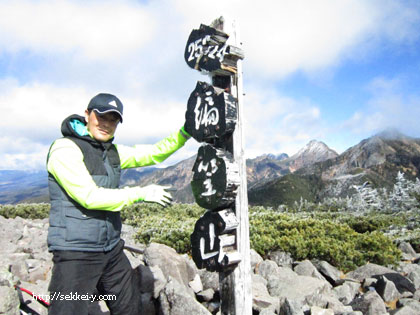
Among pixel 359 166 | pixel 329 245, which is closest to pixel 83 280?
pixel 329 245

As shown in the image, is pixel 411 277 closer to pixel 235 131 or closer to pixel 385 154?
pixel 235 131

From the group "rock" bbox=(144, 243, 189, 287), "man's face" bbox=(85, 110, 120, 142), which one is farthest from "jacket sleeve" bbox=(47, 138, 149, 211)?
"rock" bbox=(144, 243, 189, 287)

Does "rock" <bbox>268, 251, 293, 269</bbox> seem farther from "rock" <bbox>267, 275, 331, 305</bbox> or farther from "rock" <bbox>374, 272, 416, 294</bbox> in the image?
"rock" <bbox>374, 272, 416, 294</bbox>

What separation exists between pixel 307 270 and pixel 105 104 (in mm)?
5547

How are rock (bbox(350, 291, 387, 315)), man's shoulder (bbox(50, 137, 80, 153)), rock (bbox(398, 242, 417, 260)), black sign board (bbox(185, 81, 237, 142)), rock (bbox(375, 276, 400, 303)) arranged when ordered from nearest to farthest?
man's shoulder (bbox(50, 137, 80, 153))
black sign board (bbox(185, 81, 237, 142))
rock (bbox(350, 291, 387, 315))
rock (bbox(375, 276, 400, 303))
rock (bbox(398, 242, 417, 260))

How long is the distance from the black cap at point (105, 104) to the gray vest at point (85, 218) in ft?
1.23

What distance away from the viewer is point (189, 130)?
3.96 m

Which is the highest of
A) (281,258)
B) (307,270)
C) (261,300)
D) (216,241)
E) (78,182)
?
(78,182)

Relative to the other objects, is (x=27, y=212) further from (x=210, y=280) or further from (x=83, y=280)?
(x=83, y=280)

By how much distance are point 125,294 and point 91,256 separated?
0.83 meters

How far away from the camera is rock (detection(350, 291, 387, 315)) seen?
4857mm

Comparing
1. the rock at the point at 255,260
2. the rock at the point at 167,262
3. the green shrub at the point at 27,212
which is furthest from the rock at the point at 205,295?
the green shrub at the point at 27,212

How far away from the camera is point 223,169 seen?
11.4 feet

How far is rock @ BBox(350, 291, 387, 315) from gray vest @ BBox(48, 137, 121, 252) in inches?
168
